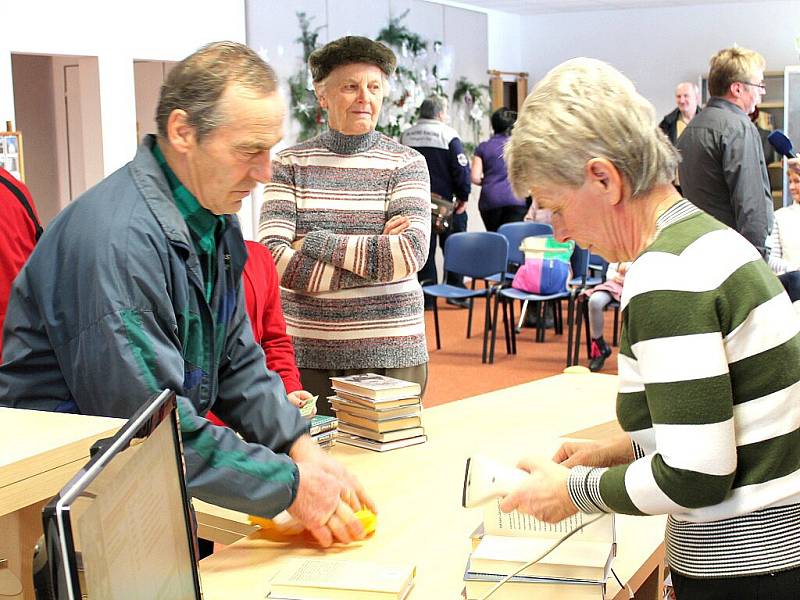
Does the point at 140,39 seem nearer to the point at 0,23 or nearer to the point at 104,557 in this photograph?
the point at 0,23

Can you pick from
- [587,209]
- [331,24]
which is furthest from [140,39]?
[587,209]

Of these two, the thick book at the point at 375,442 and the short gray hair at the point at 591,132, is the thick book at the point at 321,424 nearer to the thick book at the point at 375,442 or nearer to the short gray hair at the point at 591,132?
the thick book at the point at 375,442

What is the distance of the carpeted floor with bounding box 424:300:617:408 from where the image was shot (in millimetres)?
6969

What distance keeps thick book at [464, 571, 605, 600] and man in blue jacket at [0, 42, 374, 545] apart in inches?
12.9

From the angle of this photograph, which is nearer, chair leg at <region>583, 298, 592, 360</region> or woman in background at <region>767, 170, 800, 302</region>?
woman in background at <region>767, 170, 800, 302</region>

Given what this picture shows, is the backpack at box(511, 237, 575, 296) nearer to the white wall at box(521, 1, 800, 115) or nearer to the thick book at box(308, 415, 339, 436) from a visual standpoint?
the thick book at box(308, 415, 339, 436)

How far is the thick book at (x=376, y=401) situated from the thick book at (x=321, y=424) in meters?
0.08

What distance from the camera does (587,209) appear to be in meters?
1.51

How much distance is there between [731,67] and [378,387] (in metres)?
3.48

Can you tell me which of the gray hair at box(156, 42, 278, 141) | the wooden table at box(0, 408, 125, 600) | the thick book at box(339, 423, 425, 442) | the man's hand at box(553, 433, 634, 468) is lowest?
the thick book at box(339, 423, 425, 442)

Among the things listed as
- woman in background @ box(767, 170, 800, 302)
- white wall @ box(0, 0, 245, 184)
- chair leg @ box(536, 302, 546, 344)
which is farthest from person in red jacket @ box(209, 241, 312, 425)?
chair leg @ box(536, 302, 546, 344)

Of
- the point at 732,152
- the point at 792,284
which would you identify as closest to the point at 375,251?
the point at 792,284

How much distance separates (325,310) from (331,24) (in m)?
7.54

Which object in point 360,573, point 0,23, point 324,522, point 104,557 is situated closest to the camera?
point 104,557
